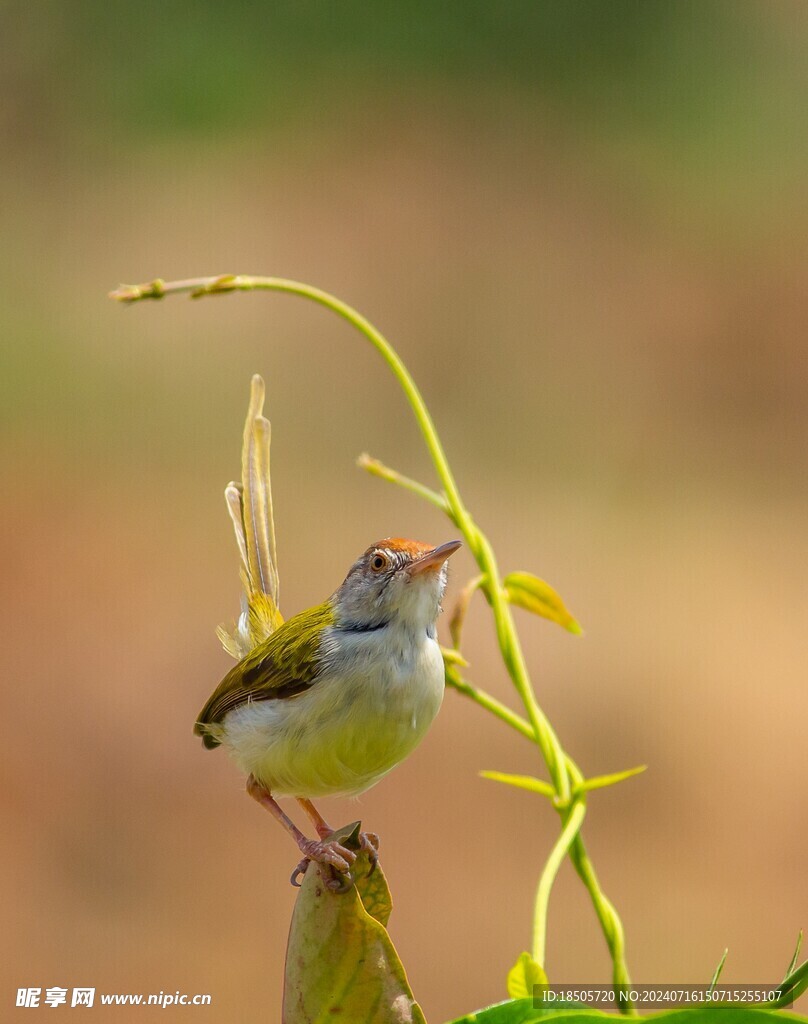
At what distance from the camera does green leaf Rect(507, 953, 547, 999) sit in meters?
1.62

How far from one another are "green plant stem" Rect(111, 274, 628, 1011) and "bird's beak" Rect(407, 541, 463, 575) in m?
0.07

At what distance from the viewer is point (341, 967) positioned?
1.49 metres

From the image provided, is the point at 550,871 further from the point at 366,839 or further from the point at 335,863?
the point at 335,863

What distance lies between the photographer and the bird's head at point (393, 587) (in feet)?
7.32

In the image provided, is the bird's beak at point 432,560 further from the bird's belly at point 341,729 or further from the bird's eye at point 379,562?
the bird's belly at point 341,729

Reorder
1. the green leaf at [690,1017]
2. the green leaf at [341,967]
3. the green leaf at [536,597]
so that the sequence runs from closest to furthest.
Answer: the green leaf at [690,1017], the green leaf at [341,967], the green leaf at [536,597]

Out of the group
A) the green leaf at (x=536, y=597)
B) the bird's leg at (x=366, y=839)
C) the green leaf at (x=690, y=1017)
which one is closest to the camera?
the green leaf at (x=690, y=1017)

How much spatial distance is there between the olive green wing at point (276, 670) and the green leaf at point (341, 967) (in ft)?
2.11

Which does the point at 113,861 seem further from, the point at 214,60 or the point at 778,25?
the point at 778,25

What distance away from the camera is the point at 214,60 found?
38.6 feet

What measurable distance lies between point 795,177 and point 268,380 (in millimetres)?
5908

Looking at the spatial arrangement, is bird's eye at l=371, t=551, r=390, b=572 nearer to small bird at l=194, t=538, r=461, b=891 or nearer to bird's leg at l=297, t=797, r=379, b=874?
small bird at l=194, t=538, r=461, b=891

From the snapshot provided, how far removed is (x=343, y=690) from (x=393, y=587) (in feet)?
0.81

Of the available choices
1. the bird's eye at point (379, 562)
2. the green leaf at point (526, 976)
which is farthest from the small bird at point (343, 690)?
the green leaf at point (526, 976)
